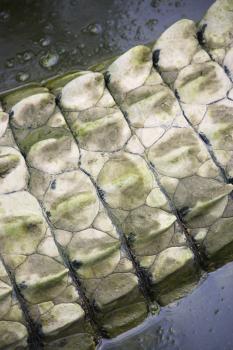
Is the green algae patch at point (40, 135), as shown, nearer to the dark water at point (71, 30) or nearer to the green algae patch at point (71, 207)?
the green algae patch at point (71, 207)

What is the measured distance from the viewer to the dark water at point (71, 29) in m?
3.55

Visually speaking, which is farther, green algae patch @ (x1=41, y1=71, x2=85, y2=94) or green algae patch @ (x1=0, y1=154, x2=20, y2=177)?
green algae patch @ (x1=41, y1=71, x2=85, y2=94)

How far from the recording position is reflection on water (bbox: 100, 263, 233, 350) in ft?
9.25

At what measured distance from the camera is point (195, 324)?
2857 mm

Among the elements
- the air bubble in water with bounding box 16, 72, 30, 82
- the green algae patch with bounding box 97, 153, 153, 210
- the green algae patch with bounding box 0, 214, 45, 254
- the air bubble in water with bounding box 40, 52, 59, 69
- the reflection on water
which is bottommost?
the reflection on water

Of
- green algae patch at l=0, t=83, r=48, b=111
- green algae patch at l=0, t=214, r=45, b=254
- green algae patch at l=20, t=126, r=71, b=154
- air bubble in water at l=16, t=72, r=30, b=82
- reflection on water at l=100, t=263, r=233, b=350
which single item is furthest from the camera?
air bubble in water at l=16, t=72, r=30, b=82

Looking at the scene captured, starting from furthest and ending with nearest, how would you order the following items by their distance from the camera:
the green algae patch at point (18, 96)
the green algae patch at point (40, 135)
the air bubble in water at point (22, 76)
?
the air bubble in water at point (22, 76)
the green algae patch at point (18, 96)
the green algae patch at point (40, 135)

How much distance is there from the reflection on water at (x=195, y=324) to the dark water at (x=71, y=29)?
1448mm

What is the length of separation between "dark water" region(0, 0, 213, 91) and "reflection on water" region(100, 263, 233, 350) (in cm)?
145

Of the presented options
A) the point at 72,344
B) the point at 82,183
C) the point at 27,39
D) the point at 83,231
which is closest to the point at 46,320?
the point at 72,344

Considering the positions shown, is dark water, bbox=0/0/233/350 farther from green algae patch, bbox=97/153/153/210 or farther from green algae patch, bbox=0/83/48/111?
green algae patch, bbox=97/153/153/210

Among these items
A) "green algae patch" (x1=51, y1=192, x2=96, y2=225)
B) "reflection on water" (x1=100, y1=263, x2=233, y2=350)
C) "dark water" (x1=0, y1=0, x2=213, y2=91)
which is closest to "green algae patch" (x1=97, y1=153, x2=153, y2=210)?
"green algae patch" (x1=51, y1=192, x2=96, y2=225)

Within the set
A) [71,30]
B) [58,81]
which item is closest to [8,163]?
[58,81]

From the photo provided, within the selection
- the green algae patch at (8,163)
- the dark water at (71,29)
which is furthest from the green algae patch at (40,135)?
the dark water at (71,29)
